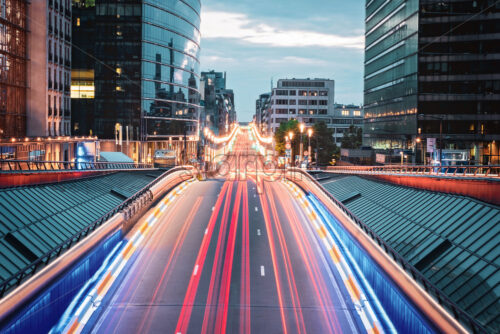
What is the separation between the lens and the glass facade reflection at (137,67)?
294 ft

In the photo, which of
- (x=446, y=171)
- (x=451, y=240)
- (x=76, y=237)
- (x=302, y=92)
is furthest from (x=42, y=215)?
(x=302, y=92)

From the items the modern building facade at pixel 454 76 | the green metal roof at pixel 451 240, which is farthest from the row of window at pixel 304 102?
the green metal roof at pixel 451 240

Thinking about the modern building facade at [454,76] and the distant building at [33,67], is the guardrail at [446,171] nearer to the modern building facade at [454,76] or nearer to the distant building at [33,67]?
the modern building facade at [454,76]

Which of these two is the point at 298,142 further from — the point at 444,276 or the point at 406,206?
the point at 444,276

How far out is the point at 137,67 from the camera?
91812 mm

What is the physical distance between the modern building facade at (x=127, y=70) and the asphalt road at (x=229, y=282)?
187ft

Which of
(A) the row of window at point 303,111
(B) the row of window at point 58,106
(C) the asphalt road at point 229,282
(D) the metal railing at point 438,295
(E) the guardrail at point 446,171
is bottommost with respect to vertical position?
(C) the asphalt road at point 229,282

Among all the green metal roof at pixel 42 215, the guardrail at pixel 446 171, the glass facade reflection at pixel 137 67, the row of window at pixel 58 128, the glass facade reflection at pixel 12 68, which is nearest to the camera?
the green metal roof at pixel 42 215

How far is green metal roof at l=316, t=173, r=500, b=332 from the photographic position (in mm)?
16219

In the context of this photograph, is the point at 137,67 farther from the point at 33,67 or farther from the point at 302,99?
the point at 302,99

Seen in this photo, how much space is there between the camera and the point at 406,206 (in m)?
28.4

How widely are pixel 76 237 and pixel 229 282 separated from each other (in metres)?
7.19

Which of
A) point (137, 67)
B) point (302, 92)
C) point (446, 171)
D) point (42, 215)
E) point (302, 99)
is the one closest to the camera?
point (42, 215)

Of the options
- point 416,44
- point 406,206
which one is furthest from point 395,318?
point 416,44
